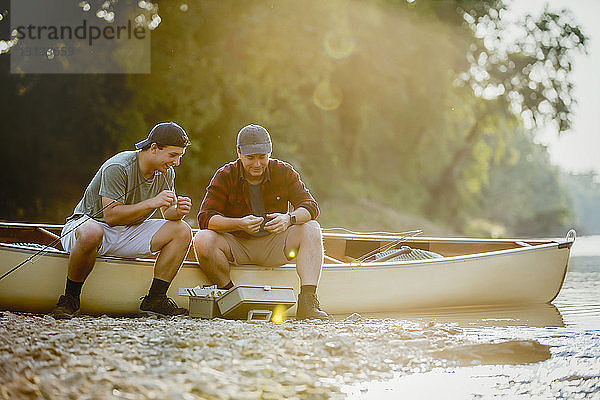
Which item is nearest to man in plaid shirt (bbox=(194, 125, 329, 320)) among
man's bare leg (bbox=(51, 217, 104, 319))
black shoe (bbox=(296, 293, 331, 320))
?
black shoe (bbox=(296, 293, 331, 320))

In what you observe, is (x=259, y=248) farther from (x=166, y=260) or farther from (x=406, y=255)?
(x=406, y=255)

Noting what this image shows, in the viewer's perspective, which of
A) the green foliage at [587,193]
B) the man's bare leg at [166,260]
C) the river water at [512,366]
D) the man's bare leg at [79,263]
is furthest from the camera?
the green foliage at [587,193]

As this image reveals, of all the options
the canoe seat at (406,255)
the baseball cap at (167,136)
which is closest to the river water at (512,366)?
the canoe seat at (406,255)

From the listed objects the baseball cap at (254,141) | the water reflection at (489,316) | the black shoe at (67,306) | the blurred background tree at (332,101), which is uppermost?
the blurred background tree at (332,101)

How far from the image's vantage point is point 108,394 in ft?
8.13

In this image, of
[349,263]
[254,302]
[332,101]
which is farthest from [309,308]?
[332,101]

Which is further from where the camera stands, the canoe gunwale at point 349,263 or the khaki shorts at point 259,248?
the khaki shorts at point 259,248

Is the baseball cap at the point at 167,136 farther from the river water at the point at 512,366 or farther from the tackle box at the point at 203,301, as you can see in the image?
the river water at the point at 512,366

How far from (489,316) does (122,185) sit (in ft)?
9.57

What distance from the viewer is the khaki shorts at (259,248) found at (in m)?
4.91

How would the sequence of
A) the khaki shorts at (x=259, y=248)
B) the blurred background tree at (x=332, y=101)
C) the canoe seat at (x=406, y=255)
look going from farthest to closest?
1. the blurred background tree at (x=332, y=101)
2. the canoe seat at (x=406, y=255)
3. the khaki shorts at (x=259, y=248)

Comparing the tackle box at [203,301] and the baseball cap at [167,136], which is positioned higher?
the baseball cap at [167,136]

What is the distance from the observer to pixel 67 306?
4574mm

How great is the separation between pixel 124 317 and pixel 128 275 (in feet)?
0.86
